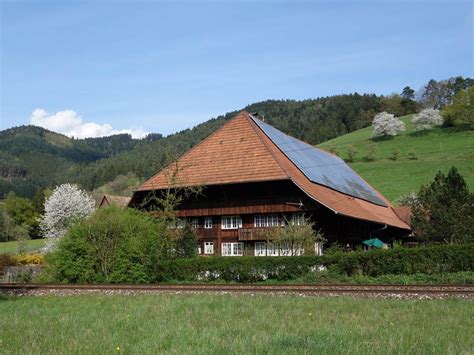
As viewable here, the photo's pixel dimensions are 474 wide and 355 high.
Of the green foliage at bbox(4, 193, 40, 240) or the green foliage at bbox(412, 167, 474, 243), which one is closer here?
the green foliage at bbox(412, 167, 474, 243)

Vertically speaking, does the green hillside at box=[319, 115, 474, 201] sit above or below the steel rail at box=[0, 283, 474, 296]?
above

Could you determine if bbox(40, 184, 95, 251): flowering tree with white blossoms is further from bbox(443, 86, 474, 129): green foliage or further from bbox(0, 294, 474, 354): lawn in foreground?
bbox(443, 86, 474, 129): green foliage

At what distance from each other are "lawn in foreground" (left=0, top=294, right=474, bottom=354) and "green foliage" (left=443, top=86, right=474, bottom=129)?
94.7m

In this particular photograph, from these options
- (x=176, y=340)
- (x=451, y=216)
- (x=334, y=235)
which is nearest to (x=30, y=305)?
(x=176, y=340)

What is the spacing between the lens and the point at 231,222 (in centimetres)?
4022

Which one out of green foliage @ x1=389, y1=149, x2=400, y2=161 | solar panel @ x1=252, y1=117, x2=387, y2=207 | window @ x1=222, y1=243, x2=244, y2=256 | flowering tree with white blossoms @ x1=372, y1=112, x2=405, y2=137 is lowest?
window @ x1=222, y1=243, x2=244, y2=256

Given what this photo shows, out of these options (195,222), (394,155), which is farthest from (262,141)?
(394,155)

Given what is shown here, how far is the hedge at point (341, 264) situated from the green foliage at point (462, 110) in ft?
271

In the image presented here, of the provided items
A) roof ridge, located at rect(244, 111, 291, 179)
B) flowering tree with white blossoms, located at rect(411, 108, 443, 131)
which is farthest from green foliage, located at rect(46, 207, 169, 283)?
flowering tree with white blossoms, located at rect(411, 108, 443, 131)

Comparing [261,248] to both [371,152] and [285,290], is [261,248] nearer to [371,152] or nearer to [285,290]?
[285,290]

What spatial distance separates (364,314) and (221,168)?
29547 mm

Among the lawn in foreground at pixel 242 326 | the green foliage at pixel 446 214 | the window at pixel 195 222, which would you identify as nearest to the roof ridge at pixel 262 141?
the window at pixel 195 222

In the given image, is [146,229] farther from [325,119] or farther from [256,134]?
[325,119]

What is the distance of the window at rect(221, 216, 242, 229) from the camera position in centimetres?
3984
